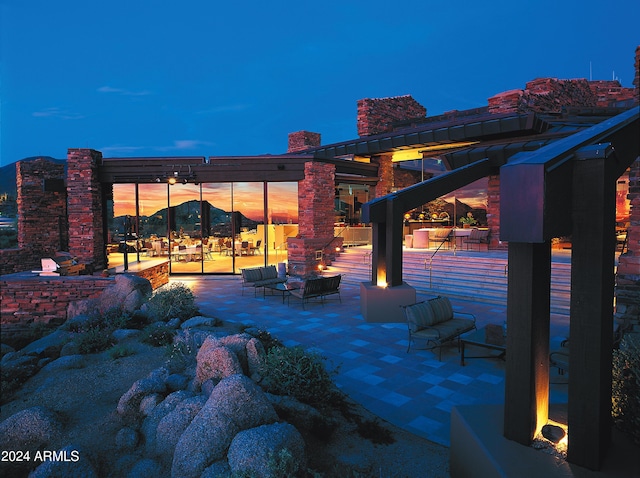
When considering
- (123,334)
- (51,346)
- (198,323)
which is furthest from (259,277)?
(51,346)

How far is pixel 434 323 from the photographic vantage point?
7223mm

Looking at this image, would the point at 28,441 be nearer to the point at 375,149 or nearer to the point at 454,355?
the point at 454,355

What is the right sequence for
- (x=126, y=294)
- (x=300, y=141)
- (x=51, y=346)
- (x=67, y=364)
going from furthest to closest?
(x=300, y=141), (x=126, y=294), (x=51, y=346), (x=67, y=364)

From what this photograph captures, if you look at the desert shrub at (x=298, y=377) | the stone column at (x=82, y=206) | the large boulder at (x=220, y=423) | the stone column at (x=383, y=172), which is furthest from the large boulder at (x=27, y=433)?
the stone column at (x=383, y=172)

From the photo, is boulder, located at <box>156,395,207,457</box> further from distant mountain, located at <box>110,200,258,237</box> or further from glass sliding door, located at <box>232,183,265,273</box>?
distant mountain, located at <box>110,200,258,237</box>

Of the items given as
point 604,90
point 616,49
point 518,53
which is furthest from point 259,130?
point 604,90

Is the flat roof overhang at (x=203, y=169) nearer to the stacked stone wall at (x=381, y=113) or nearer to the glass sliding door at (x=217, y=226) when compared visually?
the glass sliding door at (x=217, y=226)

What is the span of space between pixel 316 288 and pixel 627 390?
296 inches

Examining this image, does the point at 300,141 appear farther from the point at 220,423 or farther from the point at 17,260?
the point at 220,423

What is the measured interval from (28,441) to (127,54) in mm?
153825

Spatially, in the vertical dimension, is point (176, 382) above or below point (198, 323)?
below

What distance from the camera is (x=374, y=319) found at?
9000mm

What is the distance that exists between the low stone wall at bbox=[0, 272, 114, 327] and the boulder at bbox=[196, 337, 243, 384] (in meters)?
7.27

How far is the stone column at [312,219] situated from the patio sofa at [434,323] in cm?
733
